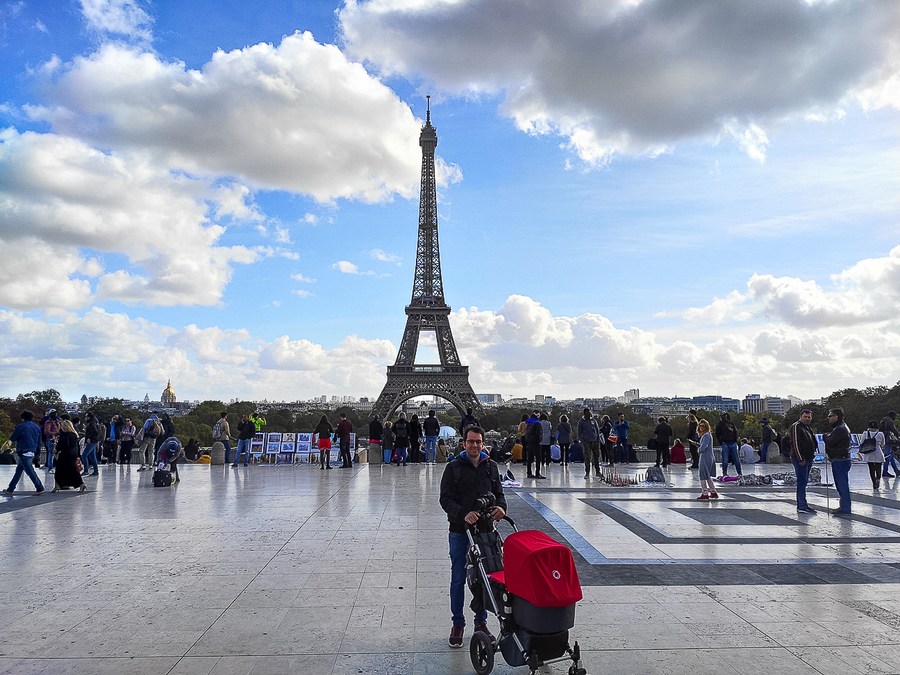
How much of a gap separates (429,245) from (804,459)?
57.0 meters

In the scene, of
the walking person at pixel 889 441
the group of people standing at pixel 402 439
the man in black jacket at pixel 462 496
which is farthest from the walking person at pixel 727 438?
the man in black jacket at pixel 462 496

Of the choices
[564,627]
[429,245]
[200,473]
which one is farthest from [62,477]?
[429,245]

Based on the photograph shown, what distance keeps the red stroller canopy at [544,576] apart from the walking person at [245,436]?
18.5 metres

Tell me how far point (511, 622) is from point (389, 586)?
8.94 ft

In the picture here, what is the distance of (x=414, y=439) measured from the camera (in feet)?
71.6

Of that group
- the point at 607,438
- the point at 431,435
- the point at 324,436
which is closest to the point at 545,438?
the point at 607,438

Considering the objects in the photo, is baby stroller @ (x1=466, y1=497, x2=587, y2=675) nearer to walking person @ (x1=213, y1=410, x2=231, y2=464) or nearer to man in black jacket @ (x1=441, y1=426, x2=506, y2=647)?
man in black jacket @ (x1=441, y1=426, x2=506, y2=647)

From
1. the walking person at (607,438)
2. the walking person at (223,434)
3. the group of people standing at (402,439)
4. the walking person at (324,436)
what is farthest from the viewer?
the walking person at (223,434)

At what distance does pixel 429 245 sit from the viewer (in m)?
66.0

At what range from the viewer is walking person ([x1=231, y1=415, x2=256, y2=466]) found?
21188 mm

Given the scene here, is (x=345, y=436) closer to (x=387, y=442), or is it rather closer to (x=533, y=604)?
(x=387, y=442)

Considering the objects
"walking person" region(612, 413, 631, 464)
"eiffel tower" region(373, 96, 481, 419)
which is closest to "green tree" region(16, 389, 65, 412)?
"eiffel tower" region(373, 96, 481, 419)

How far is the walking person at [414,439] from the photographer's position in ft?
71.4

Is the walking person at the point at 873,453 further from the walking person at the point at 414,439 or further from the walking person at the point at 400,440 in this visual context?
the walking person at the point at 414,439
